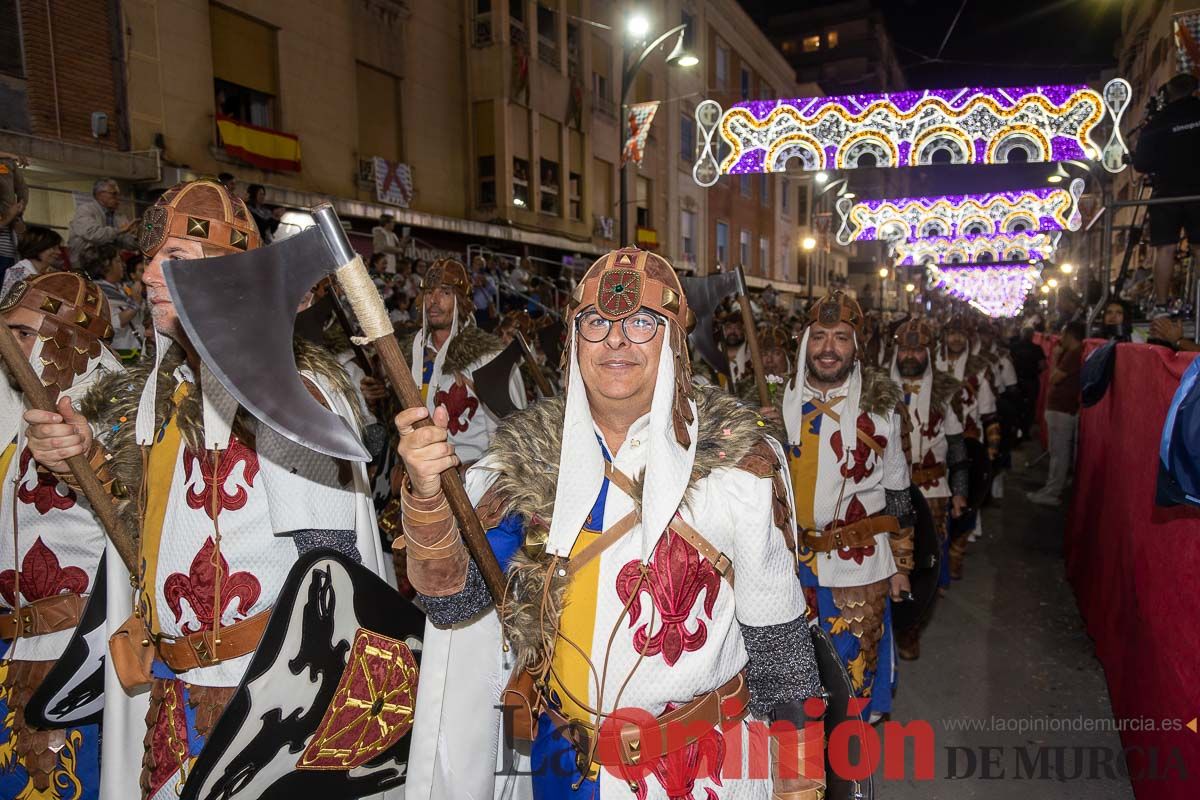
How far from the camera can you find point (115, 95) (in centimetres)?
1077

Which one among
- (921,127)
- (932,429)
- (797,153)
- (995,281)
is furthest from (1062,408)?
(995,281)

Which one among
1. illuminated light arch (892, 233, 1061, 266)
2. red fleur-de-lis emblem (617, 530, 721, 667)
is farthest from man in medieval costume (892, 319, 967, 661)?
illuminated light arch (892, 233, 1061, 266)

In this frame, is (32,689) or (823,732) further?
(32,689)

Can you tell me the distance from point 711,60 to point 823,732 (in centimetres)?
3414

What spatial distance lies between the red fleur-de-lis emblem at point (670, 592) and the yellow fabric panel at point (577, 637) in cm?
9

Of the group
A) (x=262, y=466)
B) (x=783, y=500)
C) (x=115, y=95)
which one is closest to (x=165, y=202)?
(x=262, y=466)

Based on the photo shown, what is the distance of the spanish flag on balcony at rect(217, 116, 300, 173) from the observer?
12.4 metres

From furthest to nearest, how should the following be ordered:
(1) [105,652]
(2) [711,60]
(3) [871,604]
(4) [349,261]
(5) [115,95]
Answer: (2) [711,60] → (5) [115,95] → (3) [871,604] → (1) [105,652] → (4) [349,261]

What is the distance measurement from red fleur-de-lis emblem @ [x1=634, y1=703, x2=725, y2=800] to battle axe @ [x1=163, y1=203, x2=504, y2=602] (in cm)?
127

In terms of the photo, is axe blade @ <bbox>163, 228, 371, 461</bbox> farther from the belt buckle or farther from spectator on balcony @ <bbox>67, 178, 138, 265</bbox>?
spectator on balcony @ <bbox>67, 178, 138, 265</bbox>

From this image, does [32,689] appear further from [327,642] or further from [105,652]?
[327,642]

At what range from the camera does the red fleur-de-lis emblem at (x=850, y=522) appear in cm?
413

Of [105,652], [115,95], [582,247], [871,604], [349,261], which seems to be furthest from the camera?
[582,247]

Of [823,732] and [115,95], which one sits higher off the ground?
[115,95]
